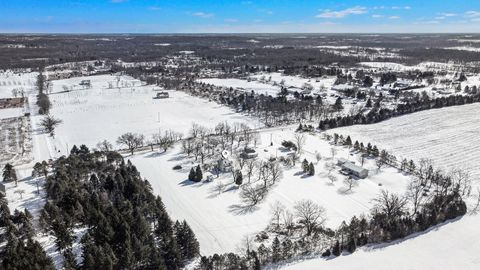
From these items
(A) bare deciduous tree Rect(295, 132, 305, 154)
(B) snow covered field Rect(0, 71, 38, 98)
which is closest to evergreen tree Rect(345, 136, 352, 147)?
(A) bare deciduous tree Rect(295, 132, 305, 154)

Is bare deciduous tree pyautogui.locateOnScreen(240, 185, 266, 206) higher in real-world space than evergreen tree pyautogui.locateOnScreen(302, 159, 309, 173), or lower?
lower

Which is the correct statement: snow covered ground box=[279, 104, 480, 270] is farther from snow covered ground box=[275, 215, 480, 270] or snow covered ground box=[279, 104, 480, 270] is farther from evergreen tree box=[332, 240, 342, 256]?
evergreen tree box=[332, 240, 342, 256]

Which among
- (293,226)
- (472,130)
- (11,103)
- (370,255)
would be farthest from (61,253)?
(11,103)

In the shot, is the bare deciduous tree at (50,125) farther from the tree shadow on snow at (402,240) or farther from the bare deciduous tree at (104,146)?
the tree shadow on snow at (402,240)

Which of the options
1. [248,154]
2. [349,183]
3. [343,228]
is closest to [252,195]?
[343,228]

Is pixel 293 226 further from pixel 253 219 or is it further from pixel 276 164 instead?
pixel 276 164

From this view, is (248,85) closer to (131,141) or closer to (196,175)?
(131,141)
